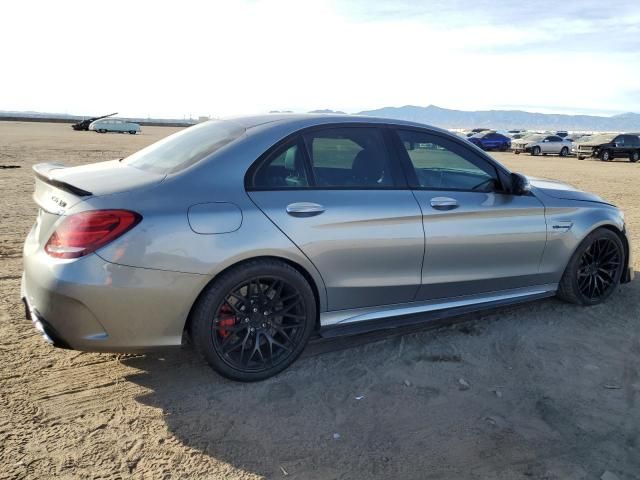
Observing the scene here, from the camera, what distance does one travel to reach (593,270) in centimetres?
478

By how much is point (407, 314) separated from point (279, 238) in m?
1.18

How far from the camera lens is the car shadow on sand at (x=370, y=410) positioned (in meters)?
2.72

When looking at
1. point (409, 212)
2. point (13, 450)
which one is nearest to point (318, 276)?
point (409, 212)

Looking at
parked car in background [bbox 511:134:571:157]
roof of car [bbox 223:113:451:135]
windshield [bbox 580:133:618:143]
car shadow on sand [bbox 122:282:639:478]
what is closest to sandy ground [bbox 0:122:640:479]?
car shadow on sand [bbox 122:282:639:478]

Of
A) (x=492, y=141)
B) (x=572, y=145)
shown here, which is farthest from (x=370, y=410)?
(x=492, y=141)

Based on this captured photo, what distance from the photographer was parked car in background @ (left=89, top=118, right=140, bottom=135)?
52344 millimetres

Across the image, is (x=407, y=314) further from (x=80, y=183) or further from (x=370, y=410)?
(x=80, y=183)

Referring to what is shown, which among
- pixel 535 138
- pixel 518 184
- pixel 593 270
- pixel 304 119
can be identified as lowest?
pixel 593 270

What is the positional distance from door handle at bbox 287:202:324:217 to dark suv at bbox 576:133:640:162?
105 ft

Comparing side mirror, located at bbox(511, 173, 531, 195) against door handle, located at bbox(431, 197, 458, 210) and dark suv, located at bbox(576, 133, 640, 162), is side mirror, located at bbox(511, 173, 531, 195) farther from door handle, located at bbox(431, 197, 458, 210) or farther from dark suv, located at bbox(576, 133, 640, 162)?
dark suv, located at bbox(576, 133, 640, 162)

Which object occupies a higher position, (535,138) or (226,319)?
(535,138)

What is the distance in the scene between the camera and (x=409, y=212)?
373 cm

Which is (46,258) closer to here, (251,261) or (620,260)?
(251,261)

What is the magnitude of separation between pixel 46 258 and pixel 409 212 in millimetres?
2223
